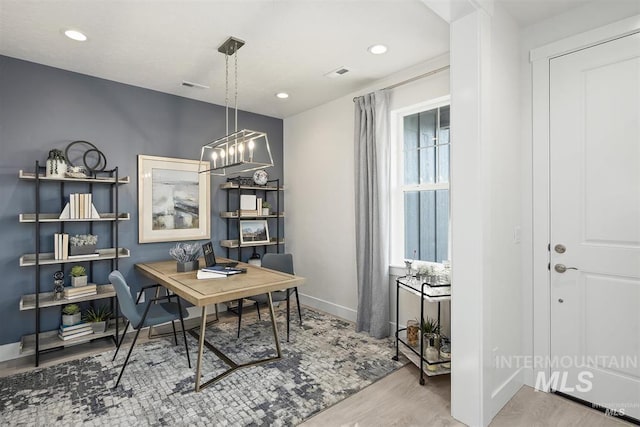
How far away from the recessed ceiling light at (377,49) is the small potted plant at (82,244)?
305 cm

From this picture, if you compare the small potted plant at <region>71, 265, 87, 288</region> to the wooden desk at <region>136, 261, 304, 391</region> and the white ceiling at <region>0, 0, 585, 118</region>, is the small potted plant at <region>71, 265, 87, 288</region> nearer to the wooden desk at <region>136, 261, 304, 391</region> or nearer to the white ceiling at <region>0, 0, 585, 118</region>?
the wooden desk at <region>136, 261, 304, 391</region>

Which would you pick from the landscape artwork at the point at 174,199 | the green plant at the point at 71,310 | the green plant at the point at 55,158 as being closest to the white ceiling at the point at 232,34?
the green plant at the point at 55,158

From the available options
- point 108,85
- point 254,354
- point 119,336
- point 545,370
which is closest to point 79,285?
point 119,336

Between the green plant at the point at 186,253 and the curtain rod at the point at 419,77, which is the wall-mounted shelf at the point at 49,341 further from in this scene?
the curtain rod at the point at 419,77

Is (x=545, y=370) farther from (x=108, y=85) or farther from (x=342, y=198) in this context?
(x=108, y=85)

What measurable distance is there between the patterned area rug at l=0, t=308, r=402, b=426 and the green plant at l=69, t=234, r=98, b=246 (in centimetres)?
101

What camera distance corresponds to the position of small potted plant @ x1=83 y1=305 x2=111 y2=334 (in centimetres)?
312

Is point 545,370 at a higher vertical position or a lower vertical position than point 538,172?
lower

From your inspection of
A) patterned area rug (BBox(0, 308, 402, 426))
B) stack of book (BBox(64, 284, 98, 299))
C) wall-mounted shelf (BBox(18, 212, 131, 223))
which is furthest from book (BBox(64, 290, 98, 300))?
wall-mounted shelf (BBox(18, 212, 131, 223))

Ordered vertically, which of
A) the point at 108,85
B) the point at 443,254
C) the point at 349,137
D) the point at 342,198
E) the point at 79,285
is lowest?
the point at 79,285

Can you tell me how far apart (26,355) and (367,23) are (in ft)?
13.1

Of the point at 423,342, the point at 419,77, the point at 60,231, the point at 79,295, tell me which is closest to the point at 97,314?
the point at 79,295

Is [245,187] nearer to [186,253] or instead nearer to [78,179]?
[186,253]

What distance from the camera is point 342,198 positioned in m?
3.95
